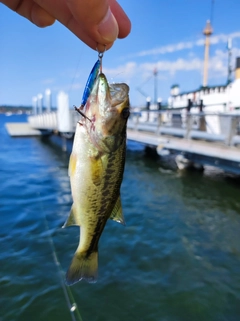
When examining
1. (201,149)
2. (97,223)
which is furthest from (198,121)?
(97,223)

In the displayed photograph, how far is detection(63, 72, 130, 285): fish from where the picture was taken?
2.06 meters

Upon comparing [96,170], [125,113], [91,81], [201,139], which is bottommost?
[201,139]

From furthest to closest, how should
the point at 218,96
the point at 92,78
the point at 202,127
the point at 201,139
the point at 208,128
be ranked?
the point at 218,96
the point at 202,127
the point at 208,128
the point at 201,139
the point at 92,78

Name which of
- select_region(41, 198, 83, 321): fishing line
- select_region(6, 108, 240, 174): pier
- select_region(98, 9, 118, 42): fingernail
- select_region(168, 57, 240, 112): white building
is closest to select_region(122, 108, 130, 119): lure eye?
select_region(98, 9, 118, 42): fingernail

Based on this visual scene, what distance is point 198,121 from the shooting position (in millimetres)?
14148

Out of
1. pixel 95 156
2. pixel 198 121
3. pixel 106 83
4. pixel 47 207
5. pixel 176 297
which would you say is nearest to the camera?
pixel 106 83

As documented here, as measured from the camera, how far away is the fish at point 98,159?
2057 millimetres

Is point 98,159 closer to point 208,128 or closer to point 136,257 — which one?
point 136,257

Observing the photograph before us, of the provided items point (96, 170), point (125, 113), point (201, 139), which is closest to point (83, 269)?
point (96, 170)

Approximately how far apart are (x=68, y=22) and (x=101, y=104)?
0.55 metres

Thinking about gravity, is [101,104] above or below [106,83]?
below

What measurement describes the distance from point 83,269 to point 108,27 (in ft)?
5.76

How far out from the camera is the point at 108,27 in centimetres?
145

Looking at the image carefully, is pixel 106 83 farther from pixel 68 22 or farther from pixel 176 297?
pixel 176 297
